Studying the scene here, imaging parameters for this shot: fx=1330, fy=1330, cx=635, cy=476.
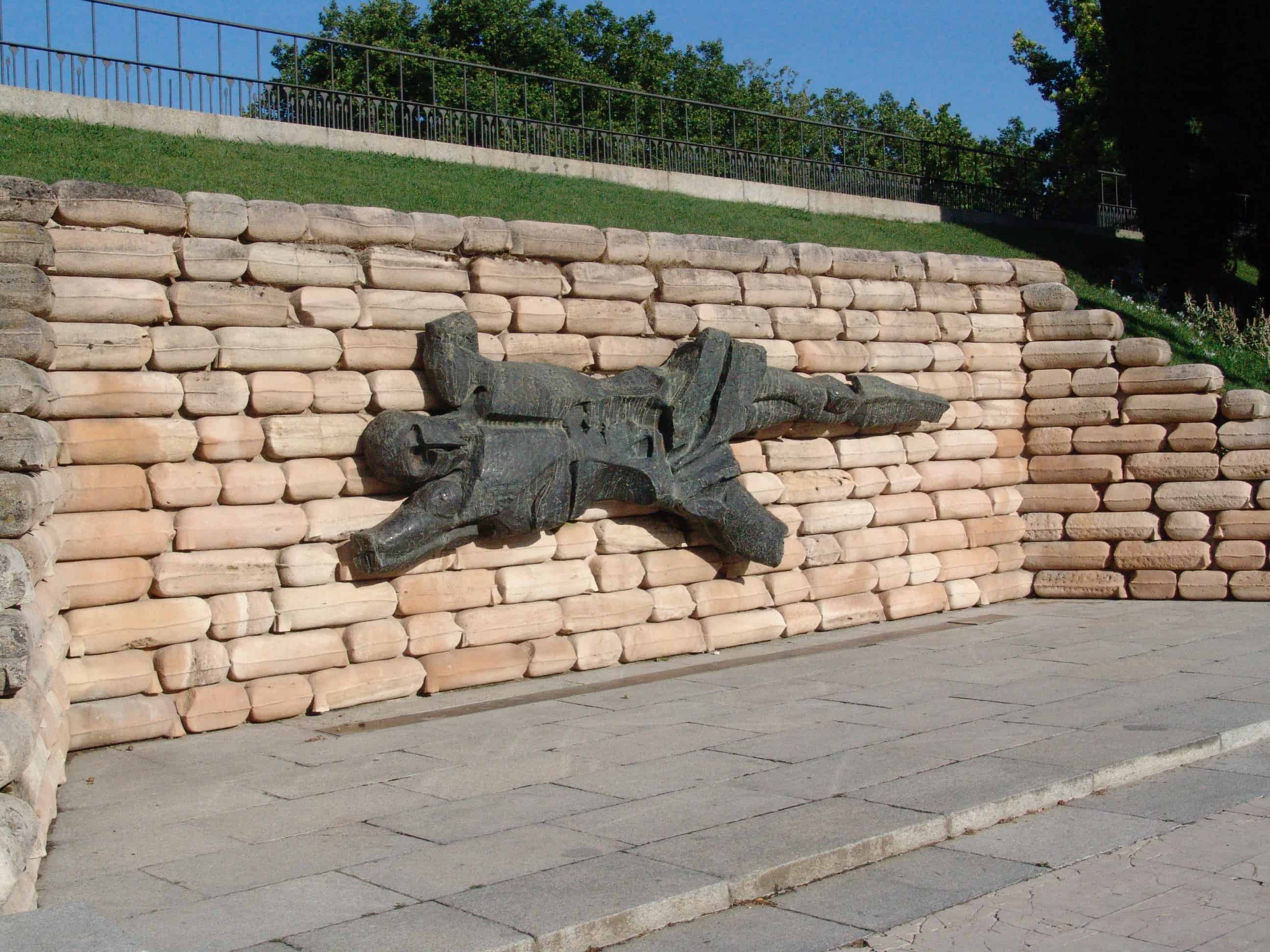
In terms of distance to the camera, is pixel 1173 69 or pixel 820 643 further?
pixel 1173 69

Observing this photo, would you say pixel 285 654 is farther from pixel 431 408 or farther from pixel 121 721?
pixel 431 408

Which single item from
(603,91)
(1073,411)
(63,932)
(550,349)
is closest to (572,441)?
(550,349)

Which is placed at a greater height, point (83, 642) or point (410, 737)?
point (83, 642)

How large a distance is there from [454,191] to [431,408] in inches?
169

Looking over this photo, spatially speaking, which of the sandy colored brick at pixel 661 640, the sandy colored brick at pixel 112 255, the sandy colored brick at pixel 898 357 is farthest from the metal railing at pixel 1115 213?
the sandy colored brick at pixel 112 255

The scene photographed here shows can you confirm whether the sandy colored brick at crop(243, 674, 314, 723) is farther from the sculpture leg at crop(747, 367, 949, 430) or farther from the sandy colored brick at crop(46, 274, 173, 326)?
the sculpture leg at crop(747, 367, 949, 430)

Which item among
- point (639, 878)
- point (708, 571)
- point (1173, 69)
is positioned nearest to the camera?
point (639, 878)

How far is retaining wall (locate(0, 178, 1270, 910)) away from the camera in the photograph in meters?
6.55

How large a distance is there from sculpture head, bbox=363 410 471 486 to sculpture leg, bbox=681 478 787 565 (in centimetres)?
183

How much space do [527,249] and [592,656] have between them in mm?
2603

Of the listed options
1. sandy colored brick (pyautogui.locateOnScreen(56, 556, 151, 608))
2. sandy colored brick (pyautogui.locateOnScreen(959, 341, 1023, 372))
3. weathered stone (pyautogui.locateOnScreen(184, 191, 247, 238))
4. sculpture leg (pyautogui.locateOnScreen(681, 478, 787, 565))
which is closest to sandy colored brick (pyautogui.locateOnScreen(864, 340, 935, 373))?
sandy colored brick (pyautogui.locateOnScreen(959, 341, 1023, 372))

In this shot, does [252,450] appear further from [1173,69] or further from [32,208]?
[1173,69]

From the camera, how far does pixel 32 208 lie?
6566 millimetres

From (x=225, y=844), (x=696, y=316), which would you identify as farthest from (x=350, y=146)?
(x=225, y=844)
